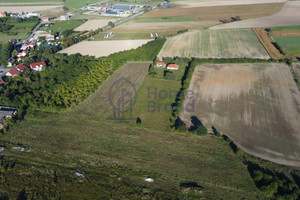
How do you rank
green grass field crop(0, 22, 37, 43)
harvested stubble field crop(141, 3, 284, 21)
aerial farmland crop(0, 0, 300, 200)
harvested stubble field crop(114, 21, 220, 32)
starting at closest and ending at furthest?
aerial farmland crop(0, 0, 300, 200)
green grass field crop(0, 22, 37, 43)
harvested stubble field crop(114, 21, 220, 32)
harvested stubble field crop(141, 3, 284, 21)

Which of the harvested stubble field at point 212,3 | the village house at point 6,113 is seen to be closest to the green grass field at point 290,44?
the harvested stubble field at point 212,3

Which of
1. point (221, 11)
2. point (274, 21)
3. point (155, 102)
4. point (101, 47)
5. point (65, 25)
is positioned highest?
point (221, 11)

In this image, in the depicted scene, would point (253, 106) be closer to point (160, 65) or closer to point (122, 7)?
point (160, 65)

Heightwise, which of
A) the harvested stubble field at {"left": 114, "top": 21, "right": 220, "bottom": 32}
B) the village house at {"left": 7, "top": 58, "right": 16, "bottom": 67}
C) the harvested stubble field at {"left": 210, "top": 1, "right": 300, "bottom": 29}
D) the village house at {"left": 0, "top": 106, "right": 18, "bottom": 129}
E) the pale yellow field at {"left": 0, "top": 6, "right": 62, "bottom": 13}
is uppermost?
the pale yellow field at {"left": 0, "top": 6, "right": 62, "bottom": 13}

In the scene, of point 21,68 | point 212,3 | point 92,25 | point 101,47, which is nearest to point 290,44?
point 101,47

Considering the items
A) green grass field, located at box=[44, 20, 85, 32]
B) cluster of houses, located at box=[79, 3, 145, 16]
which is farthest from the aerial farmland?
cluster of houses, located at box=[79, 3, 145, 16]

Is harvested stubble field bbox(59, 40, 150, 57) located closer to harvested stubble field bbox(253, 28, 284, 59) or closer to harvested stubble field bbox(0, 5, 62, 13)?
harvested stubble field bbox(253, 28, 284, 59)
